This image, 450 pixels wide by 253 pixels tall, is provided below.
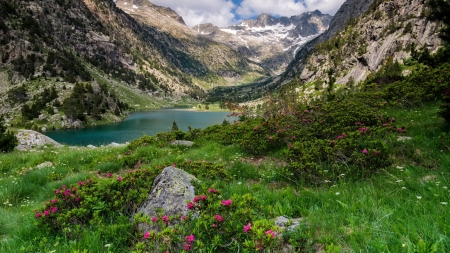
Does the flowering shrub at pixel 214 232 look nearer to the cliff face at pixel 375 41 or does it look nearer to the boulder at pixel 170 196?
the boulder at pixel 170 196

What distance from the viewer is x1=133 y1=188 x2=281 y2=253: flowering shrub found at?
10.1 feet

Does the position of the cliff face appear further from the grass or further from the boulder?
the boulder

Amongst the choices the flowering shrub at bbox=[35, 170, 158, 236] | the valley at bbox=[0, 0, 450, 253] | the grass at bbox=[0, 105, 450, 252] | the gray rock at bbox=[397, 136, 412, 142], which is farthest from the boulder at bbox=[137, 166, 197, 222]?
the gray rock at bbox=[397, 136, 412, 142]

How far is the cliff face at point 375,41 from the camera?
95000 mm

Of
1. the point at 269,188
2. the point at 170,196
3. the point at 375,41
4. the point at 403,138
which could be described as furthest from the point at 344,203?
the point at 375,41

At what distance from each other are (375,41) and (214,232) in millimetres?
151429

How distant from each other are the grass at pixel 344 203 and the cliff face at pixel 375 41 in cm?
9689

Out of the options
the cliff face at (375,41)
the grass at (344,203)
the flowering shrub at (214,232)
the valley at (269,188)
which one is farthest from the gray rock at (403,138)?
the cliff face at (375,41)

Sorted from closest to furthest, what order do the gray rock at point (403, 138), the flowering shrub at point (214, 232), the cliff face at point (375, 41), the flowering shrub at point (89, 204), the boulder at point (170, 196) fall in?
1. the flowering shrub at point (214, 232)
2. the boulder at point (170, 196)
3. the flowering shrub at point (89, 204)
4. the gray rock at point (403, 138)
5. the cliff face at point (375, 41)

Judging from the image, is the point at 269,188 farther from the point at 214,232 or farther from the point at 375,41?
the point at 375,41

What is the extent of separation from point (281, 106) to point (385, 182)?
1351 centimetres

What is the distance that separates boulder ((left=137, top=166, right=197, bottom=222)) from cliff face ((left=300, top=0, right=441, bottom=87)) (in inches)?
4032

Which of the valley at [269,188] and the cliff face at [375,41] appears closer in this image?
the valley at [269,188]

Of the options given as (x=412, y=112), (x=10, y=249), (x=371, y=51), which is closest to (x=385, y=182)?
(x=10, y=249)
